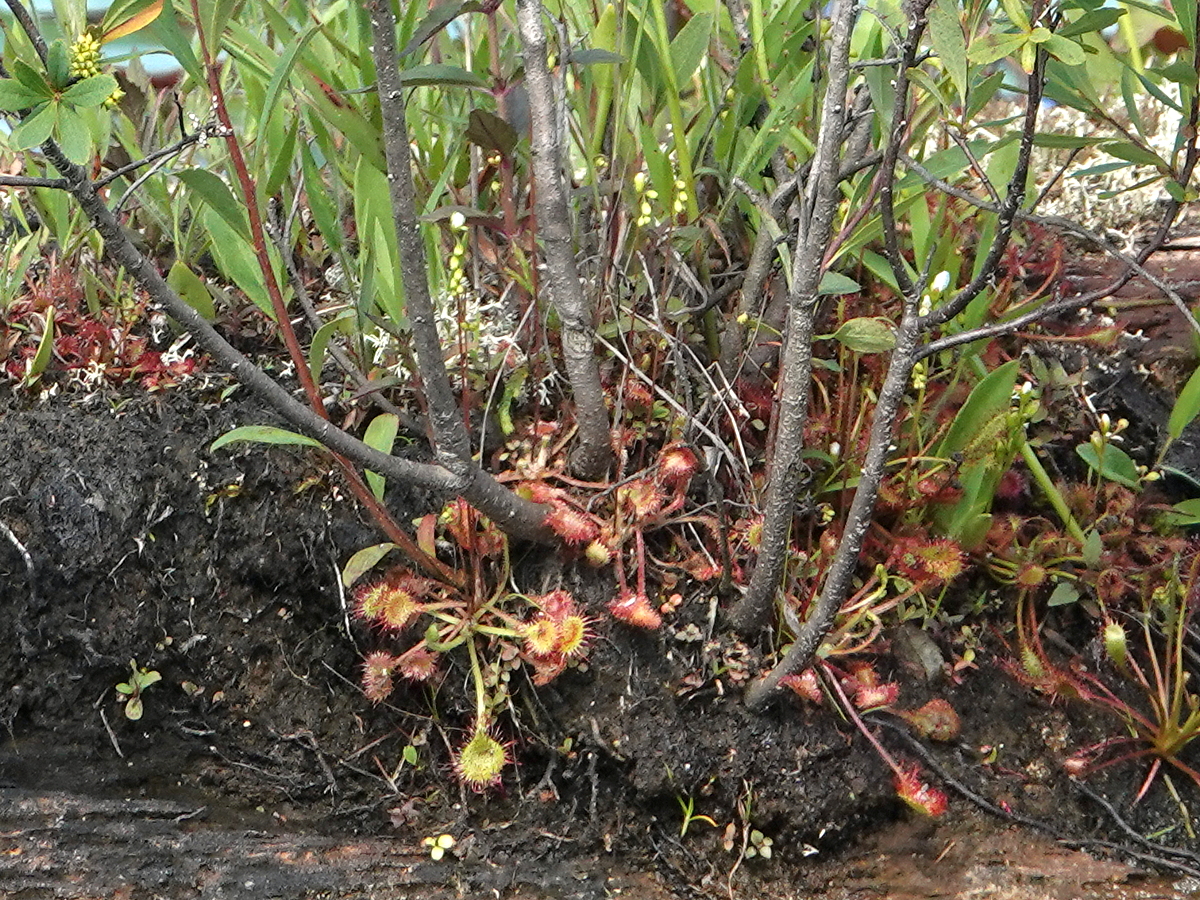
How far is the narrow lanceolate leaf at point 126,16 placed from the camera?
3.16 feet

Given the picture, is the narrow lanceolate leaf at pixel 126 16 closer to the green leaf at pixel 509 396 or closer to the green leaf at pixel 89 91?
the green leaf at pixel 89 91

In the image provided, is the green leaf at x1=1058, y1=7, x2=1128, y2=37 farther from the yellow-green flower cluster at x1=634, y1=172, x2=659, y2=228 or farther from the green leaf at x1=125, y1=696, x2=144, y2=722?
the green leaf at x1=125, y1=696, x2=144, y2=722

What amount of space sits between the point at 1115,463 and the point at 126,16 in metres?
1.70

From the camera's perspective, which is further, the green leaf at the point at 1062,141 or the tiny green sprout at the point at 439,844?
the tiny green sprout at the point at 439,844

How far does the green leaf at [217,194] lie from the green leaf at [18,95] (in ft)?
1.27

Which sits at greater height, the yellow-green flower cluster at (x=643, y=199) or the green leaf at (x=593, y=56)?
the green leaf at (x=593, y=56)

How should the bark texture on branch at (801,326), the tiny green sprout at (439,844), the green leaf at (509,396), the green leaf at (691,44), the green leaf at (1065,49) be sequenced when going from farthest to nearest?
the green leaf at (509,396)
the green leaf at (691,44)
the tiny green sprout at (439,844)
the bark texture on branch at (801,326)
the green leaf at (1065,49)

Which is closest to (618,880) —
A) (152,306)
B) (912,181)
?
(912,181)

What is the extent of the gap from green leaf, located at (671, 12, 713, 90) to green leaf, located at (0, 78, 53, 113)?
1.07 meters

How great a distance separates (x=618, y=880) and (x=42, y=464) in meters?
1.18

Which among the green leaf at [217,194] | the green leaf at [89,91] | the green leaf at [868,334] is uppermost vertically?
the green leaf at [89,91]

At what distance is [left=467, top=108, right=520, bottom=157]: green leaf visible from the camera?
4.54ft

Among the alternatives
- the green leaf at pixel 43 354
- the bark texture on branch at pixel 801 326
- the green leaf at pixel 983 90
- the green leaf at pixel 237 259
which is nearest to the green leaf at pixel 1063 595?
the bark texture on branch at pixel 801 326

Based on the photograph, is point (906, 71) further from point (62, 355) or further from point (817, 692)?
point (62, 355)
